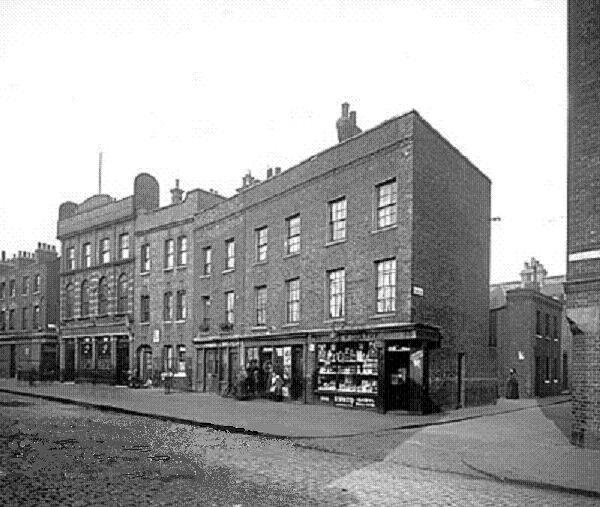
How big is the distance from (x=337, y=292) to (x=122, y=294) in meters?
20.0

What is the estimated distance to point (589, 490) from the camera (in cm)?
948

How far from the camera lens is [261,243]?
29688mm

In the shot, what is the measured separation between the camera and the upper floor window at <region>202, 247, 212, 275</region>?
33.5 metres

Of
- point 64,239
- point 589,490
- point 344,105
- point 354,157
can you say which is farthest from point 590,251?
point 64,239

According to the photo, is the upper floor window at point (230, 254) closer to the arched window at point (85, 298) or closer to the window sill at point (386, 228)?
the window sill at point (386, 228)

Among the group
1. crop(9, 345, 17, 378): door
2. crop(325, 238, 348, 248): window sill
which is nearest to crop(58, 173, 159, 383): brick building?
crop(9, 345, 17, 378): door

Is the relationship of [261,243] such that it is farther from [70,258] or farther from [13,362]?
[13,362]

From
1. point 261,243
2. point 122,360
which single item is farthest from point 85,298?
point 261,243

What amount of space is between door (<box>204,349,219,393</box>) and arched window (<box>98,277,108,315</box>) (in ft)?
39.7

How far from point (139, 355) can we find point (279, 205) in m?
15.6

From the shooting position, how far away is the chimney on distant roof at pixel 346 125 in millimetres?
27242

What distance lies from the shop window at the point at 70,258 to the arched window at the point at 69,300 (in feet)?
4.13

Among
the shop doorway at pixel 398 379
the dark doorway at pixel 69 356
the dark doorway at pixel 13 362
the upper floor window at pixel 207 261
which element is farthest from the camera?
the dark doorway at pixel 13 362

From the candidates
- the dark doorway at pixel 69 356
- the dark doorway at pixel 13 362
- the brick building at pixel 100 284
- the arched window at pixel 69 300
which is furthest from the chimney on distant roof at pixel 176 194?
the dark doorway at pixel 13 362
